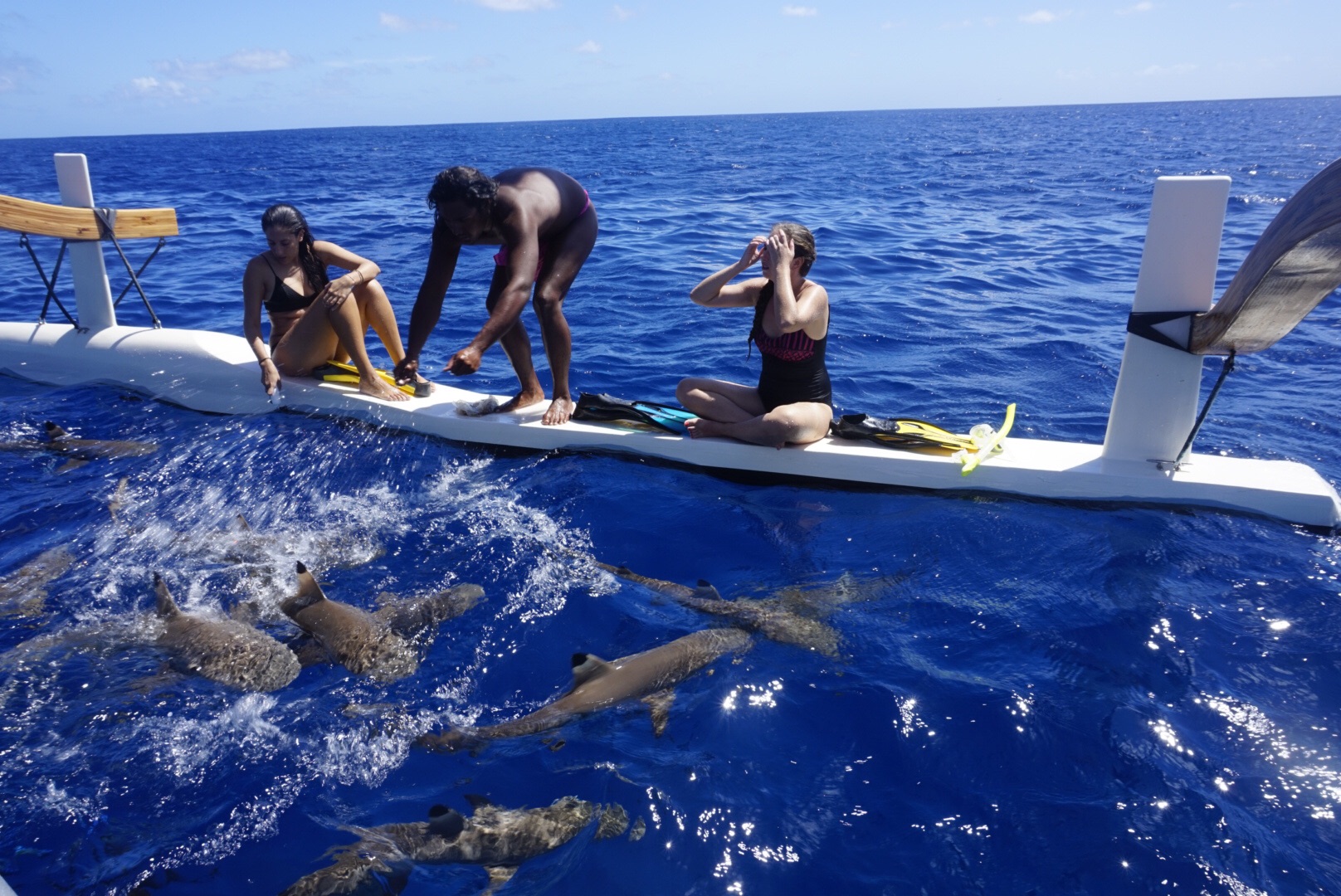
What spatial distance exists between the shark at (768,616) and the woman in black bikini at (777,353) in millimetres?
1662

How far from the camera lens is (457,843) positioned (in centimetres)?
323

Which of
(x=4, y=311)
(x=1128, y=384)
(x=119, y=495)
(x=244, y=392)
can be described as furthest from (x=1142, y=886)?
(x=4, y=311)

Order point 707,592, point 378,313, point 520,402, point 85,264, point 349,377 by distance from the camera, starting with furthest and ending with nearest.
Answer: point 85,264 < point 349,377 < point 378,313 < point 520,402 < point 707,592

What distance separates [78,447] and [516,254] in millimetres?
3694

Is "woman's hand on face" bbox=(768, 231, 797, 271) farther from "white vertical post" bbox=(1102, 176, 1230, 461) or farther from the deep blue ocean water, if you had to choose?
"white vertical post" bbox=(1102, 176, 1230, 461)

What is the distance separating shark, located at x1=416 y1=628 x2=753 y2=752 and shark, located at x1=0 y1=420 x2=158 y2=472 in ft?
14.1

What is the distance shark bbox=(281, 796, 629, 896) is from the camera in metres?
3.09

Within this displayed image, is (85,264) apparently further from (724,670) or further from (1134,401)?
(1134,401)

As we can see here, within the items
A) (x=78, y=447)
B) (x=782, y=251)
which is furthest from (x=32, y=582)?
(x=782, y=251)

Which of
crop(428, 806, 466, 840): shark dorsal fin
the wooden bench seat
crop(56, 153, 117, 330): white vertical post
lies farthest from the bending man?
crop(56, 153, 117, 330): white vertical post

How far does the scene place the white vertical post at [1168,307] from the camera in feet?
16.9

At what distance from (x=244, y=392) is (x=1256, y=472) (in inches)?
295

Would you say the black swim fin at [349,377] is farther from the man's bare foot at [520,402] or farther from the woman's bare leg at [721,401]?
the woman's bare leg at [721,401]

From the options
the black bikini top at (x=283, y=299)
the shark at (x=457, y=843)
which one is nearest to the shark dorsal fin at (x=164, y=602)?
the shark at (x=457, y=843)
